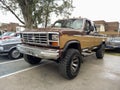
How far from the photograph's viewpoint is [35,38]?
3939 mm

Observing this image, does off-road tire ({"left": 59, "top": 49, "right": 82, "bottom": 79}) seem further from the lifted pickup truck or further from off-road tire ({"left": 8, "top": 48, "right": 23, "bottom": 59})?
off-road tire ({"left": 8, "top": 48, "right": 23, "bottom": 59})

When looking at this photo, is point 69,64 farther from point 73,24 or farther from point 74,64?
point 73,24

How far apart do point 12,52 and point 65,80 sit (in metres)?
3.54

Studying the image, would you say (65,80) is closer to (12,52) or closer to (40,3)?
(12,52)

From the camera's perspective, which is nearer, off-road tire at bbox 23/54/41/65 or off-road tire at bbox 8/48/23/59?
off-road tire at bbox 23/54/41/65

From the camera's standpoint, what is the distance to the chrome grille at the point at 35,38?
3619 millimetres

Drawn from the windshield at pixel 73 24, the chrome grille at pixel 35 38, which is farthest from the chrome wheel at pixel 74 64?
the windshield at pixel 73 24

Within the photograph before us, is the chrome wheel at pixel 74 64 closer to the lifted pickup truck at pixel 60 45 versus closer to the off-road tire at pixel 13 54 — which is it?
the lifted pickup truck at pixel 60 45

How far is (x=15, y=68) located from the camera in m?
4.82

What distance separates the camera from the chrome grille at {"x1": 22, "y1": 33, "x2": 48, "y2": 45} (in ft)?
11.9

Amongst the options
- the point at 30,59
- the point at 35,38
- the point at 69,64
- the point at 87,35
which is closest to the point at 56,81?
the point at 69,64

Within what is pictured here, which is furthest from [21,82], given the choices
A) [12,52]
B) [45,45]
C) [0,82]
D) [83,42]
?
[12,52]

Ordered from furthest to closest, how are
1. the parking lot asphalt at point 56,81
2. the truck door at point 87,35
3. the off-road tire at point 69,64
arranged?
the truck door at point 87,35, the off-road tire at point 69,64, the parking lot asphalt at point 56,81

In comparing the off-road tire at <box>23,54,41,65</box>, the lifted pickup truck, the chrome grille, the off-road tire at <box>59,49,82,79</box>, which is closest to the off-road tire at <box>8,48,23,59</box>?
the off-road tire at <box>23,54,41,65</box>
